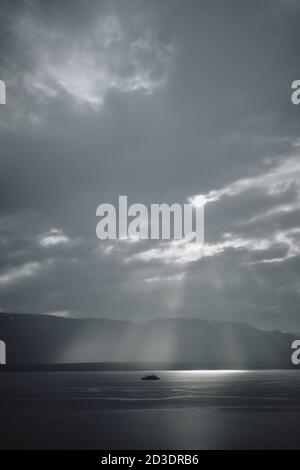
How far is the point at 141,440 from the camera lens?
189 ft

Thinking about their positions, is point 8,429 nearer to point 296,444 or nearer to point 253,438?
point 253,438

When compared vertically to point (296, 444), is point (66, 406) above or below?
above

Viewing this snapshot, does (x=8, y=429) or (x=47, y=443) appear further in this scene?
(x=8, y=429)

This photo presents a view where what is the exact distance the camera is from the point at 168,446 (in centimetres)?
5450

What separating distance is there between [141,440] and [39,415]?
94.6 feet
